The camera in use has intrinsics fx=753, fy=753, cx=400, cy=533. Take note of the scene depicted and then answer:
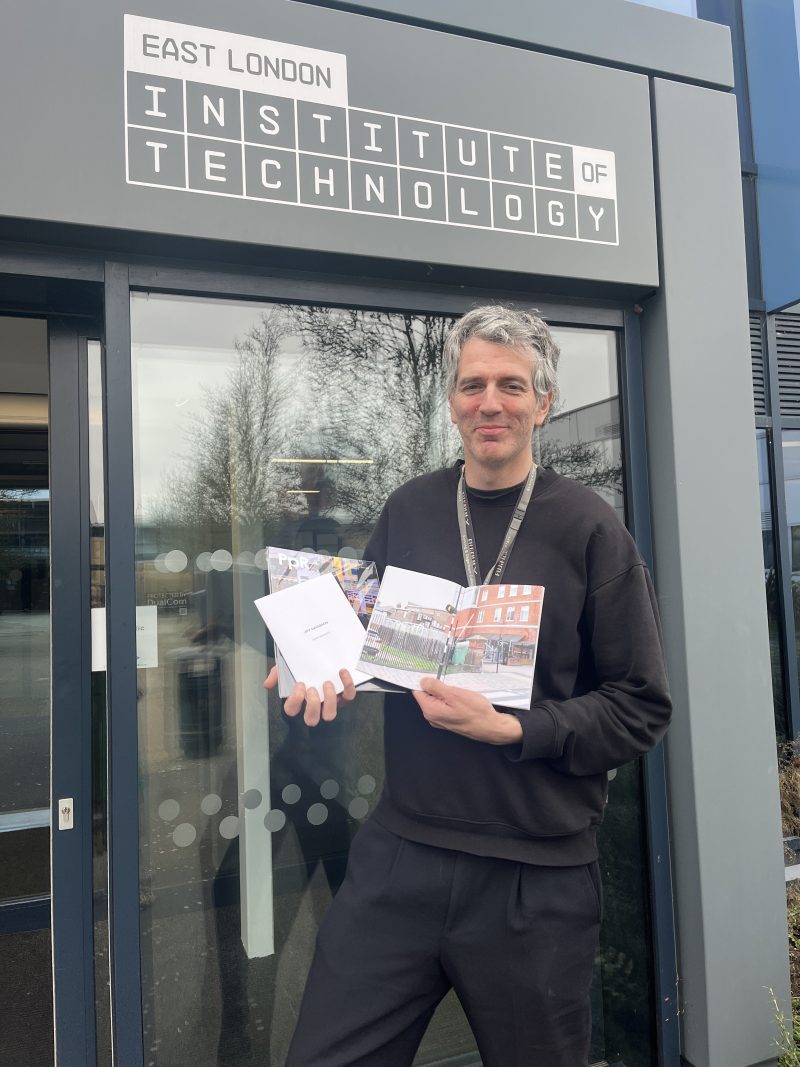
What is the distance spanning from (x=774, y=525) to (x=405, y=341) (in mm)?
4185

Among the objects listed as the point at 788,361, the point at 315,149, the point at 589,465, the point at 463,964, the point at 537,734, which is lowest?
the point at 463,964

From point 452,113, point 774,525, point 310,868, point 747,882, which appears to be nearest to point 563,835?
point 310,868

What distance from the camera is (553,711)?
1.56 m

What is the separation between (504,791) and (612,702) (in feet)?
0.98

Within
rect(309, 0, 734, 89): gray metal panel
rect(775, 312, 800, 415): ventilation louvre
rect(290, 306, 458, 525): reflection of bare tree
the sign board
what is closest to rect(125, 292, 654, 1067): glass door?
rect(290, 306, 458, 525): reflection of bare tree

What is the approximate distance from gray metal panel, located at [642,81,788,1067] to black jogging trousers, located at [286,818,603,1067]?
1035 mm

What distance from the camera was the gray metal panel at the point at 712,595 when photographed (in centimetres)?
248

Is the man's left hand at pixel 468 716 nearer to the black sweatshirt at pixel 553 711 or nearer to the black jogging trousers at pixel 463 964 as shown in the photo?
the black sweatshirt at pixel 553 711

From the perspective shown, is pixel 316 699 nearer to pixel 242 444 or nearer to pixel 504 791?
pixel 504 791

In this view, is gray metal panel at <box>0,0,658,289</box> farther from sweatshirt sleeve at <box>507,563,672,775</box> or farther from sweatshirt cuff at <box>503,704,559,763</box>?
sweatshirt cuff at <box>503,704,559,763</box>

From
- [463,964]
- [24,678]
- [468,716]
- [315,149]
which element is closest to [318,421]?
[315,149]

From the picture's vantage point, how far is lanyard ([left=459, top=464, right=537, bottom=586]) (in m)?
1.68

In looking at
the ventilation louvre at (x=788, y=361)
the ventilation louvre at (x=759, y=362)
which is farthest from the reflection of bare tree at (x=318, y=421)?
the ventilation louvre at (x=788, y=361)

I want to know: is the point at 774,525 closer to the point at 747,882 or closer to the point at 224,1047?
the point at 747,882
